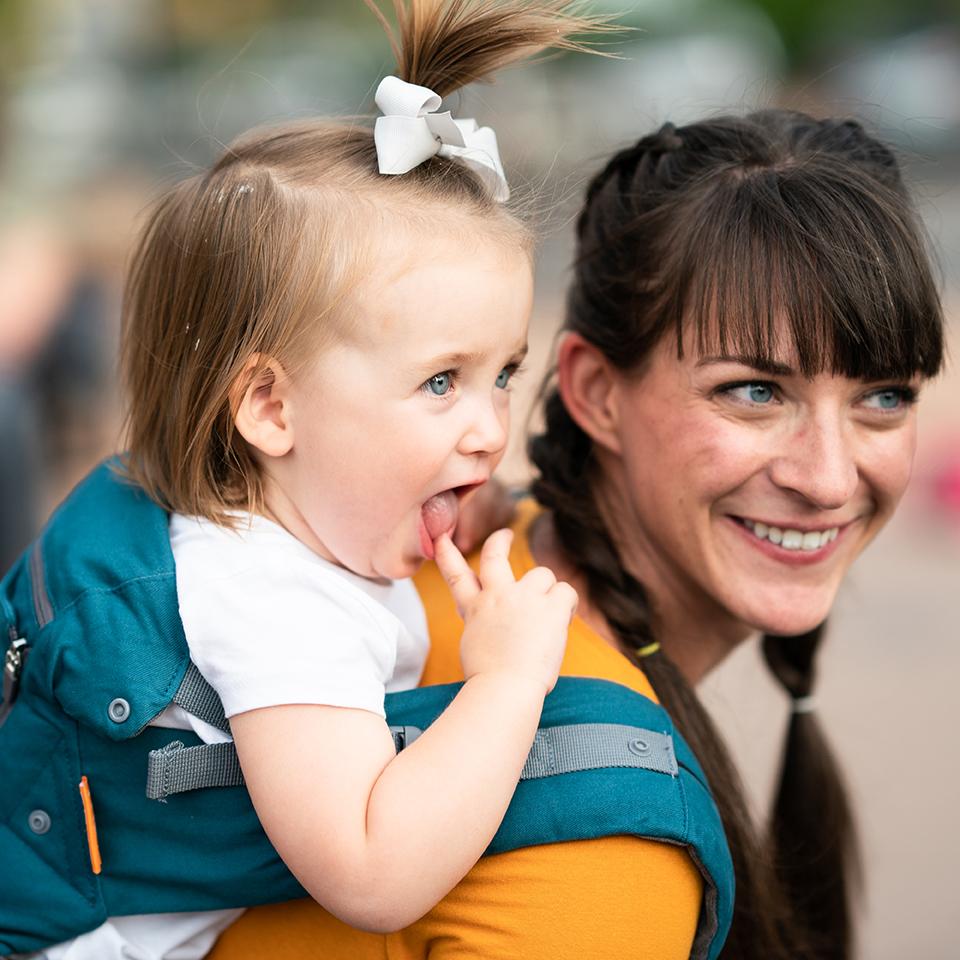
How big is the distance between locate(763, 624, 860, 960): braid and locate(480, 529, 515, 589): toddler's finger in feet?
3.56

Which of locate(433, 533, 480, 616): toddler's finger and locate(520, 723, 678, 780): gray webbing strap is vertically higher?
locate(433, 533, 480, 616): toddler's finger

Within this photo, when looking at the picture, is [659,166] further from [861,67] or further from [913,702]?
[861,67]

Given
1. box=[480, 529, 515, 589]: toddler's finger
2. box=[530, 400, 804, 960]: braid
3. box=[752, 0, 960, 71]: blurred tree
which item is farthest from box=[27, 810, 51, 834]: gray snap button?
box=[752, 0, 960, 71]: blurred tree

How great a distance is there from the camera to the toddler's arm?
1597 millimetres

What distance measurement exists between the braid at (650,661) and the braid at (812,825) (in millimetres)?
306

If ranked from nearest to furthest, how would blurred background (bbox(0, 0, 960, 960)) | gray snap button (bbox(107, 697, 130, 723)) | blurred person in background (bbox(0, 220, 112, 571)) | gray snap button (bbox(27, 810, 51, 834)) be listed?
gray snap button (bbox(107, 697, 130, 723)), gray snap button (bbox(27, 810, 51, 834)), blurred background (bbox(0, 0, 960, 960)), blurred person in background (bbox(0, 220, 112, 571))

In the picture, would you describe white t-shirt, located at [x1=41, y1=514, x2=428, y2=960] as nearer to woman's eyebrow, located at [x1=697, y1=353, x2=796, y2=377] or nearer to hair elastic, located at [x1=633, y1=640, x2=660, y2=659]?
hair elastic, located at [x1=633, y1=640, x2=660, y2=659]

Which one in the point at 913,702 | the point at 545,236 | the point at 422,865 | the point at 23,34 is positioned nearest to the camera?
the point at 422,865

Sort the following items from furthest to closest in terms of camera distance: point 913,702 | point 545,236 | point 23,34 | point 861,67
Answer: point 861,67 < point 23,34 < point 913,702 < point 545,236

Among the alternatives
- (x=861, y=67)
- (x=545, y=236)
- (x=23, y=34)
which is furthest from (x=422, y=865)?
(x=861, y=67)

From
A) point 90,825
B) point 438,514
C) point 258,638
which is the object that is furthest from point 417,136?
point 90,825

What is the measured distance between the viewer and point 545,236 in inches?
86.0

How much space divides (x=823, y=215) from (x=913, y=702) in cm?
463

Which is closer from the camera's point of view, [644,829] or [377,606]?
[644,829]
